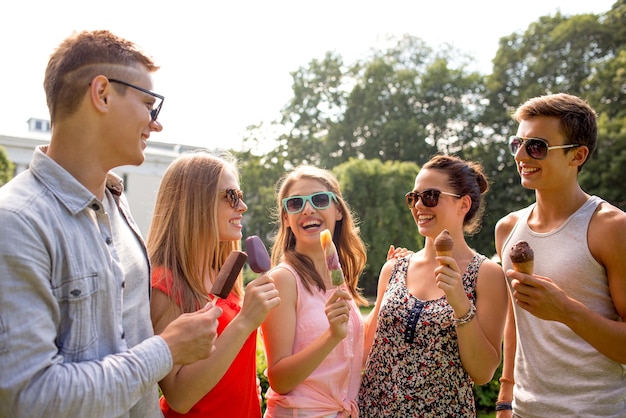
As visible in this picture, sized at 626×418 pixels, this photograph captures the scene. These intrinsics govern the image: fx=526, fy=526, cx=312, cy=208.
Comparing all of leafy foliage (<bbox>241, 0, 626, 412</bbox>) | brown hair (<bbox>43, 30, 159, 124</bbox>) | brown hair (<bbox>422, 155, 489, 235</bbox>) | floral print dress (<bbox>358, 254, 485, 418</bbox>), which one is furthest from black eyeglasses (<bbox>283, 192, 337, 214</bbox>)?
leafy foliage (<bbox>241, 0, 626, 412</bbox>)

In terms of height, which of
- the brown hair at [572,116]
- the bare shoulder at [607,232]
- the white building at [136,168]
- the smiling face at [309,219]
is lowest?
the white building at [136,168]

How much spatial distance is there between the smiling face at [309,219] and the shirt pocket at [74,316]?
6.01 feet

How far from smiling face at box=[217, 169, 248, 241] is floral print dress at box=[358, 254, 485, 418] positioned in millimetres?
1166

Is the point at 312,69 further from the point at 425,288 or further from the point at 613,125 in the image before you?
the point at 425,288

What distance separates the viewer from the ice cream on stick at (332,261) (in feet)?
10.1

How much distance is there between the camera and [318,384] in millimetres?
3215

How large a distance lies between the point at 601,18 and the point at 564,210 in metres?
34.6

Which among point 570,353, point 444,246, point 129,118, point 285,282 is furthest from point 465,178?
point 129,118

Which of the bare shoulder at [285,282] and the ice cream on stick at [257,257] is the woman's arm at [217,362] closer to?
the ice cream on stick at [257,257]

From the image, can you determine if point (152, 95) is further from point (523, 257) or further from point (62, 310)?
point (523, 257)

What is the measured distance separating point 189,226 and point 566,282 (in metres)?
2.26

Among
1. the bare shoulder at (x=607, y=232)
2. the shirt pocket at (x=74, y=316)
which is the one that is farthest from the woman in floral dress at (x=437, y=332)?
the shirt pocket at (x=74, y=316)

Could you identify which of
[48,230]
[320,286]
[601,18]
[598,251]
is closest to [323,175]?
[320,286]

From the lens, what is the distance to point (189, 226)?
3098 mm
